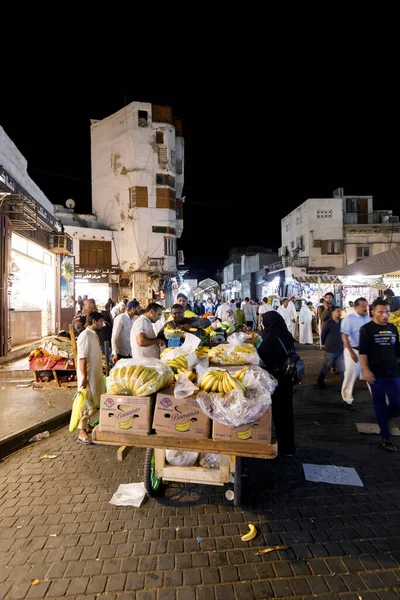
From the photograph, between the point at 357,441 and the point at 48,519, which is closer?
the point at 48,519

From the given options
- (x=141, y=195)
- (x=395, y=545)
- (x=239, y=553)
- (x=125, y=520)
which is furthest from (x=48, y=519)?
(x=141, y=195)

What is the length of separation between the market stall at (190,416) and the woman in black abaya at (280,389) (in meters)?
1.36

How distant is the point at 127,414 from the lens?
10.2ft

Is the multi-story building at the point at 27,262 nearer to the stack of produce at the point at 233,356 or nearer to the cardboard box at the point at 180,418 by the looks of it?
the stack of produce at the point at 233,356

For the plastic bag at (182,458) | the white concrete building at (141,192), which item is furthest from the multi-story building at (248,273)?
the plastic bag at (182,458)

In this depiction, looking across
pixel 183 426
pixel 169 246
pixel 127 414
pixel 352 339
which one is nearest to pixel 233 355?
pixel 183 426

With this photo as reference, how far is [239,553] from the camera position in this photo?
283 centimetres

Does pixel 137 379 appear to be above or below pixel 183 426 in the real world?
above

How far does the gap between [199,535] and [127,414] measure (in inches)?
50.4

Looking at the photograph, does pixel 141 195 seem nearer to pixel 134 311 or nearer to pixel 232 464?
pixel 134 311

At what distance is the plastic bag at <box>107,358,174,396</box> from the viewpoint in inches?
124

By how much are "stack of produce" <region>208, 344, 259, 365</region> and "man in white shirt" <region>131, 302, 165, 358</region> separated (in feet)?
4.88

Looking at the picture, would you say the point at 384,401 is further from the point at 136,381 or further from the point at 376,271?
the point at 376,271

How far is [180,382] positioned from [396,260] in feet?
27.1
